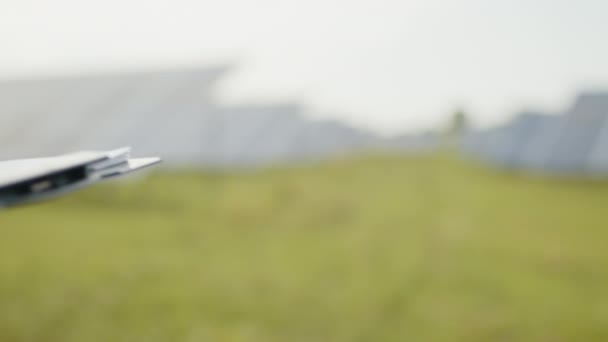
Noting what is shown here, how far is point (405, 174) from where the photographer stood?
68.1 inches

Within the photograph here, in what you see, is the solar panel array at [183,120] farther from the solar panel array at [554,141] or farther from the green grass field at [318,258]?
the solar panel array at [554,141]

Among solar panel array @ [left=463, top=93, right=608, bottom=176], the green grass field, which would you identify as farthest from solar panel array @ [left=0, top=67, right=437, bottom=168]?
solar panel array @ [left=463, top=93, right=608, bottom=176]

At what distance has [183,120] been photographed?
1793 mm

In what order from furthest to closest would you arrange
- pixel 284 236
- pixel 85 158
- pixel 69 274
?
pixel 284 236 < pixel 69 274 < pixel 85 158

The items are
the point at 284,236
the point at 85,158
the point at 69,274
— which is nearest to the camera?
the point at 85,158

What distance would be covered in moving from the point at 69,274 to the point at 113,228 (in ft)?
0.55

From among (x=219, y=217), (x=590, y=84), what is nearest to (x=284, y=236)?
(x=219, y=217)

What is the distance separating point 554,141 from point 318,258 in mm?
754

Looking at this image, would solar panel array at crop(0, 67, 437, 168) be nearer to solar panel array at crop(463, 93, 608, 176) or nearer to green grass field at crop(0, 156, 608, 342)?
green grass field at crop(0, 156, 608, 342)

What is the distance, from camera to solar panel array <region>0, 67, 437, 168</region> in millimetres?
1721

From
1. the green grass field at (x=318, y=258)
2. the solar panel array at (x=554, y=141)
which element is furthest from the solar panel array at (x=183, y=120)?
the solar panel array at (x=554, y=141)

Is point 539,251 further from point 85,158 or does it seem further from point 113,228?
point 85,158

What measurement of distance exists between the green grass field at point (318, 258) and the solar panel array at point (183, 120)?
0.20 feet

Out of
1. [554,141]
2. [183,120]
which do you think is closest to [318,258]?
[183,120]
